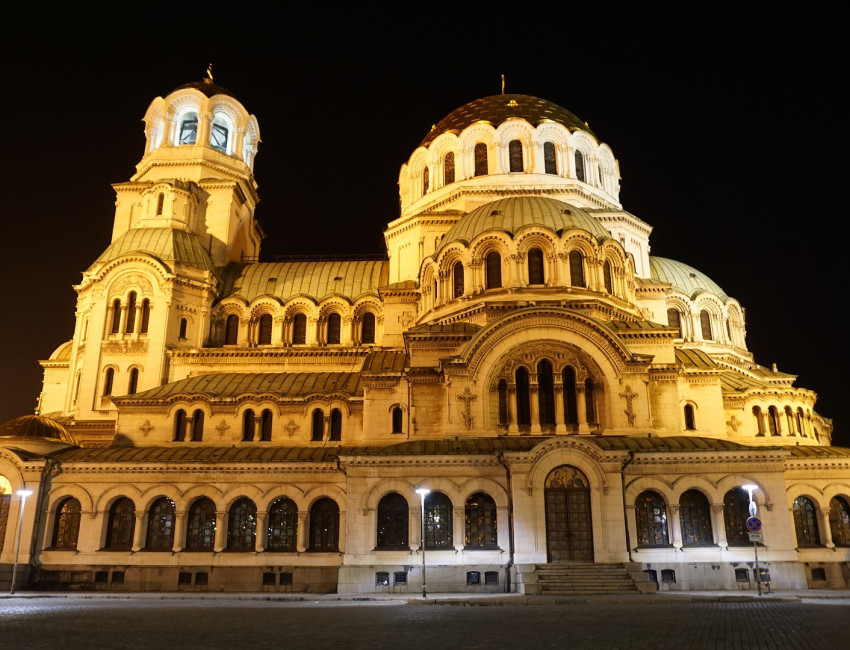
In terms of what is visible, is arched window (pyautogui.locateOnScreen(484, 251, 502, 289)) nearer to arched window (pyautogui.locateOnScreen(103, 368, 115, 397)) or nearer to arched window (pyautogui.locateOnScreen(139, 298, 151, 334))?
arched window (pyautogui.locateOnScreen(139, 298, 151, 334))

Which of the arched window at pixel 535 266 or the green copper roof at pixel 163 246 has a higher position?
the green copper roof at pixel 163 246

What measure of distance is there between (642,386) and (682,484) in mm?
4355

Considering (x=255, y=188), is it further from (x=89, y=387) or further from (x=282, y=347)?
(x=89, y=387)

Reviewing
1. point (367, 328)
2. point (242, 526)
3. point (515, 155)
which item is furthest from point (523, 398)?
point (515, 155)

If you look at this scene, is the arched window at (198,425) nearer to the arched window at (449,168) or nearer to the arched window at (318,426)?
the arched window at (318,426)

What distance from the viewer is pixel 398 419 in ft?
104

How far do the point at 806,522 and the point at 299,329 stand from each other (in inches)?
1037

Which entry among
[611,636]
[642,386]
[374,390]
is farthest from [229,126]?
[611,636]

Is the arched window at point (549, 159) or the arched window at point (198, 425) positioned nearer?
the arched window at point (198, 425)

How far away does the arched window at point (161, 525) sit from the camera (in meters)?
28.3

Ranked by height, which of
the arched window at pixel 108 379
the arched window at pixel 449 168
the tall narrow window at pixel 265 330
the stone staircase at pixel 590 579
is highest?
the arched window at pixel 449 168

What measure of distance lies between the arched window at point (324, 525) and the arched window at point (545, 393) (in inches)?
348

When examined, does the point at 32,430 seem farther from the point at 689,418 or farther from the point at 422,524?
the point at 689,418

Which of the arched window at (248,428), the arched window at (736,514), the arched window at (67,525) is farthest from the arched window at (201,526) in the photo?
the arched window at (736,514)
